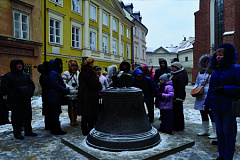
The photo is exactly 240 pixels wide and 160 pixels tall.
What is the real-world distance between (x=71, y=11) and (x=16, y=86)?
1463 centimetres

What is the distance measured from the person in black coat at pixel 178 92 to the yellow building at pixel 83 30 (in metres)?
12.1

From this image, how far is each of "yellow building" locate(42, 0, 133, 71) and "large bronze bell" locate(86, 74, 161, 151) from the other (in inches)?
490

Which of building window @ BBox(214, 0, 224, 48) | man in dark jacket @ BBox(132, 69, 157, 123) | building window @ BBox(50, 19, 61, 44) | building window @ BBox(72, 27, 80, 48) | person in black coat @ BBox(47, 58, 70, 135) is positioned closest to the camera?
person in black coat @ BBox(47, 58, 70, 135)

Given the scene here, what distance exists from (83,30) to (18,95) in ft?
50.9

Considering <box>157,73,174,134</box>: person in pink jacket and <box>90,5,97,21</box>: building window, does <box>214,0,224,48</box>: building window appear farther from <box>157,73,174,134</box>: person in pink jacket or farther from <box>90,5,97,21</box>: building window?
<box>157,73,174,134</box>: person in pink jacket

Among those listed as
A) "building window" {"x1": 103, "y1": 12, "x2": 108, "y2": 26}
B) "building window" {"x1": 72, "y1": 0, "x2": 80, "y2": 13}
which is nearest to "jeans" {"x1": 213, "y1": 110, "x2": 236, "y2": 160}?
"building window" {"x1": 72, "y1": 0, "x2": 80, "y2": 13}

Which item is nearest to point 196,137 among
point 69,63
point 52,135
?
point 52,135

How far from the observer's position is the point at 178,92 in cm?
518

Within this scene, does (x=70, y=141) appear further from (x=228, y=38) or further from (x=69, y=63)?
(x=228, y=38)

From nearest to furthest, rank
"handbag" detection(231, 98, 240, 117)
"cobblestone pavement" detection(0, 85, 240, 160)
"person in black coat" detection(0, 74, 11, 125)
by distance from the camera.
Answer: "handbag" detection(231, 98, 240, 117), "cobblestone pavement" detection(0, 85, 240, 160), "person in black coat" detection(0, 74, 11, 125)

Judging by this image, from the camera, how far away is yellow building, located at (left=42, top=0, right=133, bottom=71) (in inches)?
634

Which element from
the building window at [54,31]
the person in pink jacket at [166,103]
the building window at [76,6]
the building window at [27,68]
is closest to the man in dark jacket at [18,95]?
the person in pink jacket at [166,103]

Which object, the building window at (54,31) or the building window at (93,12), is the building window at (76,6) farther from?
the building window at (54,31)

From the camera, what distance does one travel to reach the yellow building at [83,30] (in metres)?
16.1
